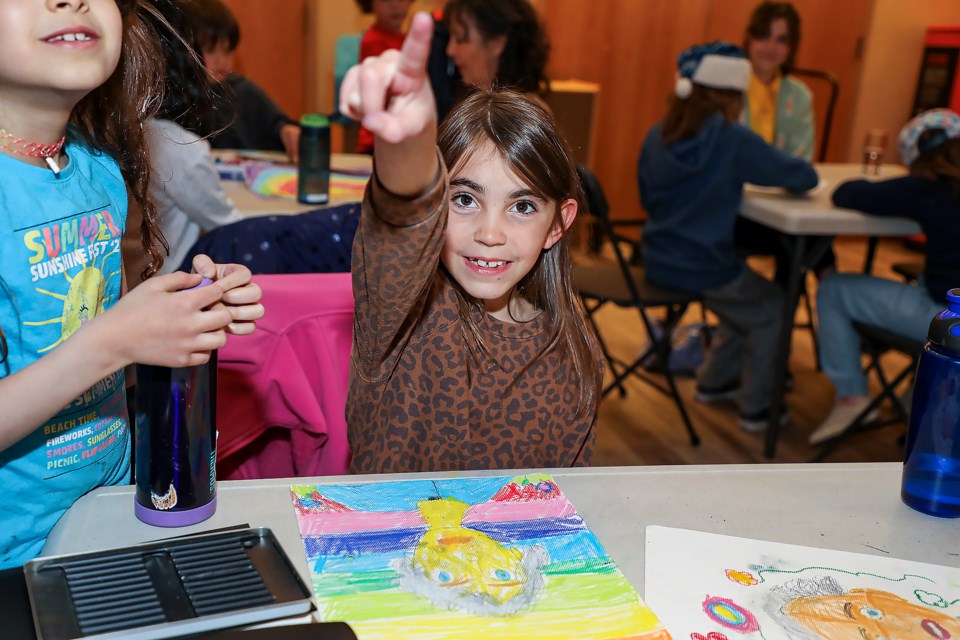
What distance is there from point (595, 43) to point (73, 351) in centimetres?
518

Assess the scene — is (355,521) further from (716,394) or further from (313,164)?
(716,394)

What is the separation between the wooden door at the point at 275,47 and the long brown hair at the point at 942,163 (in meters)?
3.55

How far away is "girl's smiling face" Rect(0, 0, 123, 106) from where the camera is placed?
864 millimetres

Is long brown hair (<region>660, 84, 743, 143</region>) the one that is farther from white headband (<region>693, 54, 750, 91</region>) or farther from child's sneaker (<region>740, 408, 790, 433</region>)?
child's sneaker (<region>740, 408, 790, 433</region>)

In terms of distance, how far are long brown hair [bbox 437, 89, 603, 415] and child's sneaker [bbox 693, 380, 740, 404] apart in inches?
83.8

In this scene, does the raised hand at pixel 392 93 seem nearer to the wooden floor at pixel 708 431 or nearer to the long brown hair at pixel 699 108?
the wooden floor at pixel 708 431

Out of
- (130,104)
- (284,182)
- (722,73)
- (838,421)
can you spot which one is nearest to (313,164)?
(284,182)

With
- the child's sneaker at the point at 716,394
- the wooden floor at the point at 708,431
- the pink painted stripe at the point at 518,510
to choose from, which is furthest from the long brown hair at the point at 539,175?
the child's sneaker at the point at 716,394

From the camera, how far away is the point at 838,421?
2957 mm

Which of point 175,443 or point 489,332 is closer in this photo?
point 175,443

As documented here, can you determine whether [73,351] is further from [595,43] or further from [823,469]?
[595,43]

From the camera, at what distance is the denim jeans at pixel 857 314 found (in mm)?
2641

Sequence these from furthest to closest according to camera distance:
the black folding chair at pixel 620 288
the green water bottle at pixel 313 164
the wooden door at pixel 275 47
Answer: the wooden door at pixel 275 47
the black folding chair at pixel 620 288
the green water bottle at pixel 313 164

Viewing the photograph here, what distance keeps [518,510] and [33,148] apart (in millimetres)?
617
